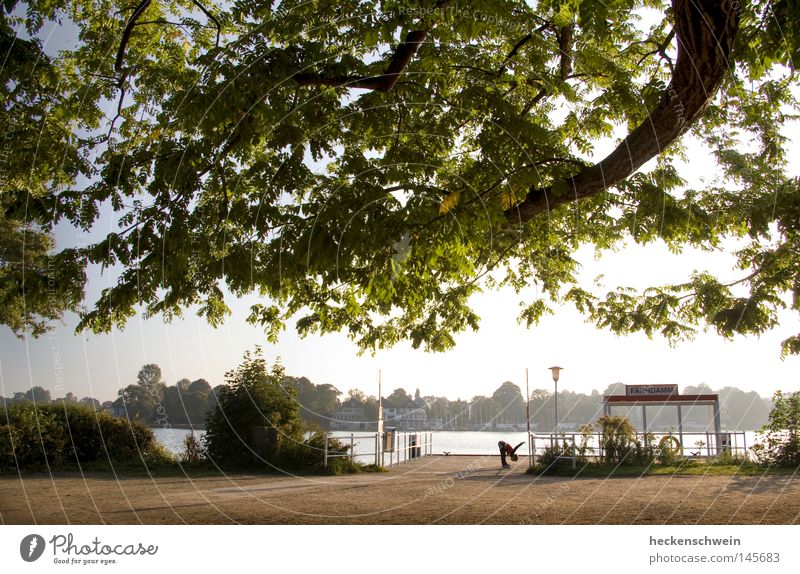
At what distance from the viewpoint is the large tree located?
529cm

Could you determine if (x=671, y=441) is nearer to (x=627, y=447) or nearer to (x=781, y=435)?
(x=627, y=447)

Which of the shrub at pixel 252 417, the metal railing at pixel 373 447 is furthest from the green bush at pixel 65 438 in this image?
the metal railing at pixel 373 447

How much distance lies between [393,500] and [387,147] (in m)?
4.44

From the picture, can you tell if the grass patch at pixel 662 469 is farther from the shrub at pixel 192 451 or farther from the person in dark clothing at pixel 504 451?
the shrub at pixel 192 451

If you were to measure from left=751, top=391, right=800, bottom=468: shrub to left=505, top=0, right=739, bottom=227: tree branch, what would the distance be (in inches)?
123

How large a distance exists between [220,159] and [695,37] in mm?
4823

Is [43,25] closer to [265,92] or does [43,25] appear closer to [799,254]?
[265,92]

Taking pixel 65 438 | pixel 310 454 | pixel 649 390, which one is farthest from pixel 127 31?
pixel 649 390

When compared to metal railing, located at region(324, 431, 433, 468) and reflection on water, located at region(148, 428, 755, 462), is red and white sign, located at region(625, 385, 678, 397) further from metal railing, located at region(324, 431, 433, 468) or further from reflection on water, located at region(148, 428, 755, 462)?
metal railing, located at region(324, 431, 433, 468)

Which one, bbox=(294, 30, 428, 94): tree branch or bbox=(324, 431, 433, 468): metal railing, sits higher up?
bbox=(294, 30, 428, 94): tree branch

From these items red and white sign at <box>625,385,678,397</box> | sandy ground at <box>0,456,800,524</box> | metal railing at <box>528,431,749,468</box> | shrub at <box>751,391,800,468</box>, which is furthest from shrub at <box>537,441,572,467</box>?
shrub at <box>751,391,800,468</box>

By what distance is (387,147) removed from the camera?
24.8 ft

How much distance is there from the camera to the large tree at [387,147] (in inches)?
208
